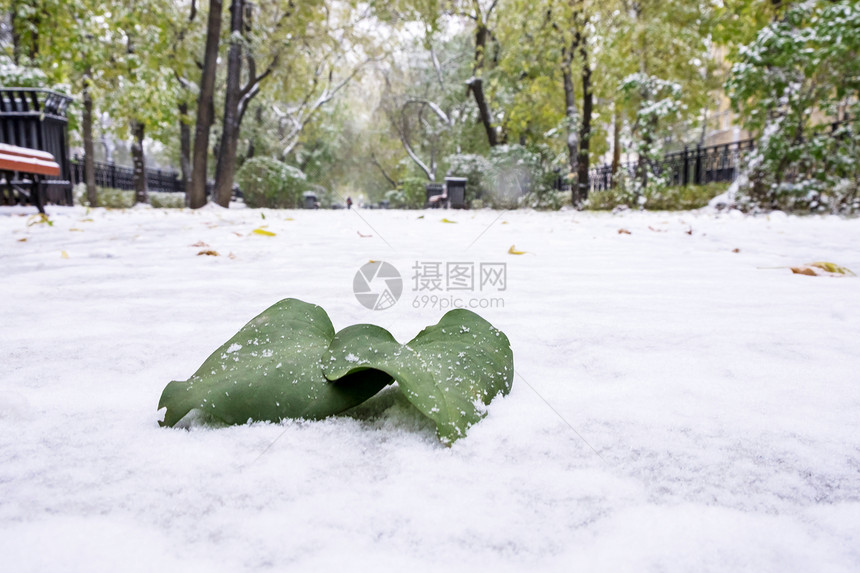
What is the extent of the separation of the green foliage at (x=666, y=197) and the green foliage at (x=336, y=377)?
31.4 feet

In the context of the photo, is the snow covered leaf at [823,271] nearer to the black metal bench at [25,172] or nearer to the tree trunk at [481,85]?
the black metal bench at [25,172]

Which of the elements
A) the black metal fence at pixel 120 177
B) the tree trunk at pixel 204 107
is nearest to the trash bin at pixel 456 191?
the tree trunk at pixel 204 107

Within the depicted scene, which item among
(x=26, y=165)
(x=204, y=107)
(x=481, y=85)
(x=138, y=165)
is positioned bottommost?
(x=26, y=165)

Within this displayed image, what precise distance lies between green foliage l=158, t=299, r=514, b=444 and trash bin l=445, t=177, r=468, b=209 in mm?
12115

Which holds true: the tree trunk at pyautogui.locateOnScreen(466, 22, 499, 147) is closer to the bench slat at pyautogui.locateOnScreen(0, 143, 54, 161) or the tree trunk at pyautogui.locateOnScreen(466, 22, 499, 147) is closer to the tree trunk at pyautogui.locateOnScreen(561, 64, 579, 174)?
the tree trunk at pyautogui.locateOnScreen(561, 64, 579, 174)

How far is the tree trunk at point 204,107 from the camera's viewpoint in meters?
8.62

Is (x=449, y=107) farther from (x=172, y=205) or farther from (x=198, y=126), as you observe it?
(x=198, y=126)

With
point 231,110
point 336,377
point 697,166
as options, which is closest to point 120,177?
point 231,110

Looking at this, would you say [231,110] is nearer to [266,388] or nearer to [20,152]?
[20,152]

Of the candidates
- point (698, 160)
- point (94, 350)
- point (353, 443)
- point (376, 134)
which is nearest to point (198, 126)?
point (94, 350)

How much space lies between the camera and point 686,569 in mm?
463

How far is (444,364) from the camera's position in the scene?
792 mm

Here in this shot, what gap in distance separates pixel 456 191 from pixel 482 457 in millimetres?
12419

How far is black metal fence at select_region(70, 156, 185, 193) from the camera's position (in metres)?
15.7
